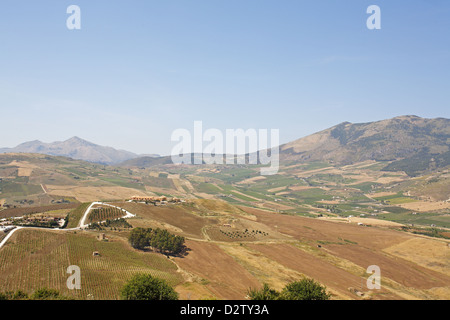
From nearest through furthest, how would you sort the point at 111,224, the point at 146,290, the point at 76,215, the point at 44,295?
1. the point at 44,295
2. the point at 146,290
3. the point at 111,224
4. the point at 76,215

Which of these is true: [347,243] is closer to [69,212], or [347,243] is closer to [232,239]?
[232,239]

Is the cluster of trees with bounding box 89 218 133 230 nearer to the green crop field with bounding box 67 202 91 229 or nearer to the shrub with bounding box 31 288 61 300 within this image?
the green crop field with bounding box 67 202 91 229

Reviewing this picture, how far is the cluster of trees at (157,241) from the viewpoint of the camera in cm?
8569

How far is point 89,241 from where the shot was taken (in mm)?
83688

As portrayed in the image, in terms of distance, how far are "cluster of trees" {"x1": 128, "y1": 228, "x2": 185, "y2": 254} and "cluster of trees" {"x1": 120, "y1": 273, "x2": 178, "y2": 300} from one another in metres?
35.5

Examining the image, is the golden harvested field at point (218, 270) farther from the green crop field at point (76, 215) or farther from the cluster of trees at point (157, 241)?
the green crop field at point (76, 215)

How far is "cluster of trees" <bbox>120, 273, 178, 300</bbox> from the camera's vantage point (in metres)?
47.5

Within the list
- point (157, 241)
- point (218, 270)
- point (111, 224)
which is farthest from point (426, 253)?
point (111, 224)

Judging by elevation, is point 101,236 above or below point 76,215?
below

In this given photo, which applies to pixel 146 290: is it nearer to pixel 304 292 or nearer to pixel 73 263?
pixel 304 292

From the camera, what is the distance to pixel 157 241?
286 feet

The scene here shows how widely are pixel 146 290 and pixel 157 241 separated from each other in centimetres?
3942
